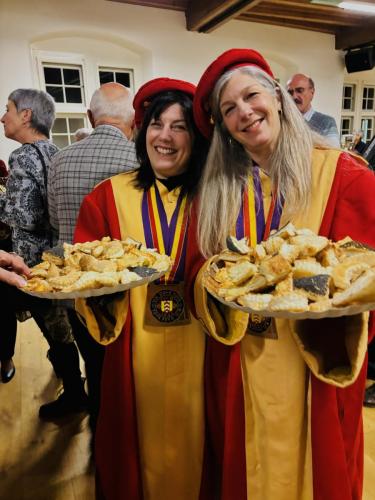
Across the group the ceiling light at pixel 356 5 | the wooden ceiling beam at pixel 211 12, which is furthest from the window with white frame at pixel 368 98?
the wooden ceiling beam at pixel 211 12

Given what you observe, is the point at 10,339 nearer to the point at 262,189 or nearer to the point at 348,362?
the point at 262,189

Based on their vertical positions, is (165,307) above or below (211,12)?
below

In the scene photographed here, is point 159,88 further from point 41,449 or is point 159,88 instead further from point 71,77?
point 71,77

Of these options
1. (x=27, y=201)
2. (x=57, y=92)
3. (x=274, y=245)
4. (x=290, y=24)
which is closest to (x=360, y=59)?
(x=290, y=24)

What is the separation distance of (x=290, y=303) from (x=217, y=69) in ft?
2.78

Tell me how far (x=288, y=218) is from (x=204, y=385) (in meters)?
0.67

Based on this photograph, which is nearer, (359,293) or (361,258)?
(359,293)

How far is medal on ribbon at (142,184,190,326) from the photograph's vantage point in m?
1.28

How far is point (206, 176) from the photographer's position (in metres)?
1.30

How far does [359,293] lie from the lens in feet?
2.21

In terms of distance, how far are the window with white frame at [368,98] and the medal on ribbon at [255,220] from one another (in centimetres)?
968

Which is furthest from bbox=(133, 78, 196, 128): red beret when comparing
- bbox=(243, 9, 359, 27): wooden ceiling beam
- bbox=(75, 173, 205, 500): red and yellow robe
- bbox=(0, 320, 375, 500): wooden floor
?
bbox=(243, 9, 359, 27): wooden ceiling beam

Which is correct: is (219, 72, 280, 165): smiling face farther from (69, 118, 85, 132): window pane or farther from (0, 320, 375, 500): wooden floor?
(69, 118, 85, 132): window pane

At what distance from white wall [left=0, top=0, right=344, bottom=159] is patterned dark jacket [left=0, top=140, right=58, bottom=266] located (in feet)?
11.8
